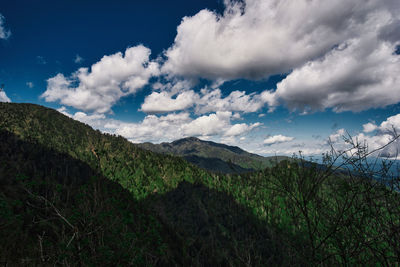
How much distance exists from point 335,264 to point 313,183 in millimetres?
2237

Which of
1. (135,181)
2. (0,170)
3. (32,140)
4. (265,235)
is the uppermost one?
(32,140)

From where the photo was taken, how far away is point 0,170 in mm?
8750

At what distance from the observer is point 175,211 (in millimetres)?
178500

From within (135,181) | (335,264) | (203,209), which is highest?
(335,264)

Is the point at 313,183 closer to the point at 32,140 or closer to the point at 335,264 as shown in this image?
the point at 335,264

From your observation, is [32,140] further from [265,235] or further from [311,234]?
[311,234]

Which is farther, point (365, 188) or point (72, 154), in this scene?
point (72, 154)

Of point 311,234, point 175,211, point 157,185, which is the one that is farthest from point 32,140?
point 311,234

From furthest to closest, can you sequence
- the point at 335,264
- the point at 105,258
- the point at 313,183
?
the point at 105,258 → the point at 335,264 → the point at 313,183

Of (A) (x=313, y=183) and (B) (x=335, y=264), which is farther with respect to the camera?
(B) (x=335, y=264)

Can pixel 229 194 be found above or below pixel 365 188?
below

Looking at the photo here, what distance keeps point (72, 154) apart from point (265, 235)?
8014 inches

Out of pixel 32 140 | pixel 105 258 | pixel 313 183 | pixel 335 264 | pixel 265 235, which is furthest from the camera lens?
pixel 32 140

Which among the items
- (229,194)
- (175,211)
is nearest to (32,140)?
(175,211)
